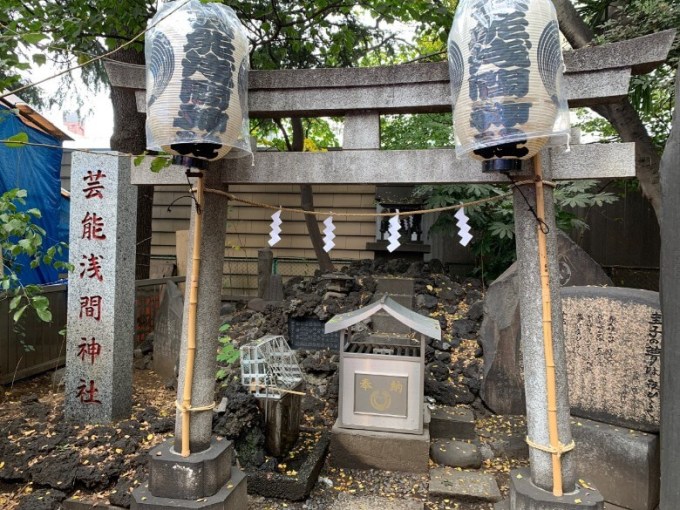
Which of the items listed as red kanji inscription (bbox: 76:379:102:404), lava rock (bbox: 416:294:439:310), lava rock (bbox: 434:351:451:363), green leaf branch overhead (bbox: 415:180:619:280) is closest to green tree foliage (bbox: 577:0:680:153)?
green leaf branch overhead (bbox: 415:180:619:280)

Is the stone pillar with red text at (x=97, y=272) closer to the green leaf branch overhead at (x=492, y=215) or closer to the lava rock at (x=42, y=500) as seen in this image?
the lava rock at (x=42, y=500)

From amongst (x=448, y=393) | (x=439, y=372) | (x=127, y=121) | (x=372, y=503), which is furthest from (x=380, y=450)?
(x=127, y=121)

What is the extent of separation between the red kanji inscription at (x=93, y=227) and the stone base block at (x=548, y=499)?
5.08 m

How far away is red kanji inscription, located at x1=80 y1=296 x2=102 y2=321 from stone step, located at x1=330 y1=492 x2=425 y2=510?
356 cm

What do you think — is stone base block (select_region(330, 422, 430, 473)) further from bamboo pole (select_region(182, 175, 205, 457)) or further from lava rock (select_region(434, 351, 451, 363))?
bamboo pole (select_region(182, 175, 205, 457))

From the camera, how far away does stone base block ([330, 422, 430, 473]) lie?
5.00 meters

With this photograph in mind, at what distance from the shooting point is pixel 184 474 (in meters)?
3.35

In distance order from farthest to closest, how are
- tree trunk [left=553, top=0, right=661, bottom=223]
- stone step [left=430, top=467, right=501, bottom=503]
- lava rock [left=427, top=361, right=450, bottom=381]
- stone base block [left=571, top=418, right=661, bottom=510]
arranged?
1. tree trunk [left=553, top=0, right=661, bottom=223]
2. lava rock [left=427, top=361, right=450, bottom=381]
3. stone step [left=430, top=467, right=501, bottom=503]
4. stone base block [left=571, top=418, right=661, bottom=510]

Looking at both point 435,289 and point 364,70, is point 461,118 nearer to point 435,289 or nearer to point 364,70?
point 364,70

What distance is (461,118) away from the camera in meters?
2.77

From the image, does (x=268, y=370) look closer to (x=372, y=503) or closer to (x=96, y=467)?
(x=372, y=503)

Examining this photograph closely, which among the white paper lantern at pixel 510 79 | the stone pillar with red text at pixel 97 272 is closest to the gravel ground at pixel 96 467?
the stone pillar with red text at pixel 97 272

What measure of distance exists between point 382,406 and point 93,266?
3885 millimetres

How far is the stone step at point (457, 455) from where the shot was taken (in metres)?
5.12
